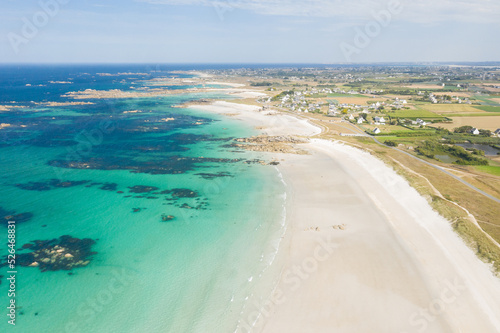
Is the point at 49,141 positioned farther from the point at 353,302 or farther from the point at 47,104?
the point at 353,302

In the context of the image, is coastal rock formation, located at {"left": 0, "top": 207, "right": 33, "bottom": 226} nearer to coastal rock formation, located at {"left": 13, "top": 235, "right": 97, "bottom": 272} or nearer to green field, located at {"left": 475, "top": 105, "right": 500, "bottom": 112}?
coastal rock formation, located at {"left": 13, "top": 235, "right": 97, "bottom": 272}

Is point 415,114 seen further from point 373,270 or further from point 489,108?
point 373,270

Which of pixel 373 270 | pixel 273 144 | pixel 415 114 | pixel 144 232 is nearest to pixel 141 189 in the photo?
pixel 144 232

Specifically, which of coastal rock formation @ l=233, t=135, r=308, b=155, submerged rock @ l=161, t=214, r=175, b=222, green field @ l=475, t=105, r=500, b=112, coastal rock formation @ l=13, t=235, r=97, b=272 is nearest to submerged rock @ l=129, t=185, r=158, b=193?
submerged rock @ l=161, t=214, r=175, b=222

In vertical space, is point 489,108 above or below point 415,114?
above

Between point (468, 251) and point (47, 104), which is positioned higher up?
point (47, 104)

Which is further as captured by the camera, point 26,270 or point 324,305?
point 26,270

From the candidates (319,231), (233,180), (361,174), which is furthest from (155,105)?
(319,231)
